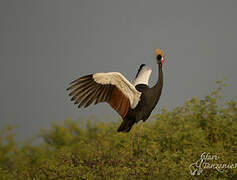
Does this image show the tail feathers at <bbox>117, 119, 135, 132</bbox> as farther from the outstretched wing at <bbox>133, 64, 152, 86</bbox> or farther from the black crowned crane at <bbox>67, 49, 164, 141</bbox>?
the outstretched wing at <bbox>133, 64, 152, 86</bbox>

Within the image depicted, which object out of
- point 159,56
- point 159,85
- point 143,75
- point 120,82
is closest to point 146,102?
point 159,85

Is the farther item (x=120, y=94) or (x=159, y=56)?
(x=159, y=56)

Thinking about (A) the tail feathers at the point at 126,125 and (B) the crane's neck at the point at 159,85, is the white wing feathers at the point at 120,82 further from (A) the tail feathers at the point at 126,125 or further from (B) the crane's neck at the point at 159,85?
(A) the tail feathers at the point at 126,125

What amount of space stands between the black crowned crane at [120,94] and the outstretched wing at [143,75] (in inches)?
14.3

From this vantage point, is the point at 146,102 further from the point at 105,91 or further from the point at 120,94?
the point at 105,91

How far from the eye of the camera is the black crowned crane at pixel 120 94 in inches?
169

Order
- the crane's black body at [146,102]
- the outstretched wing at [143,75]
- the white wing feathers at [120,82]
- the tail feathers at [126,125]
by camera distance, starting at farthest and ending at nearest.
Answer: the outstretched wing at [143,75] < the tail feathers at [126,125] < the crane's black body at [146,102] < the white wing feathers at [120,82]

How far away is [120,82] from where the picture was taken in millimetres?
4324

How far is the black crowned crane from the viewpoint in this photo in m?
4.30

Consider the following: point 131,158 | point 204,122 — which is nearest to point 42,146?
point 131,158

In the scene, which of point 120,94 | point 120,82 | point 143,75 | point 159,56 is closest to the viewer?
point 120,82

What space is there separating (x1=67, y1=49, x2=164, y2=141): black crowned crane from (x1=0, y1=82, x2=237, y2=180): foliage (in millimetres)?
679

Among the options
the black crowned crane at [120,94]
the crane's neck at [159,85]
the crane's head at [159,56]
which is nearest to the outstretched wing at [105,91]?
the black crowned crane at [120,94]

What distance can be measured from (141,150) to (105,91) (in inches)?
64.2
